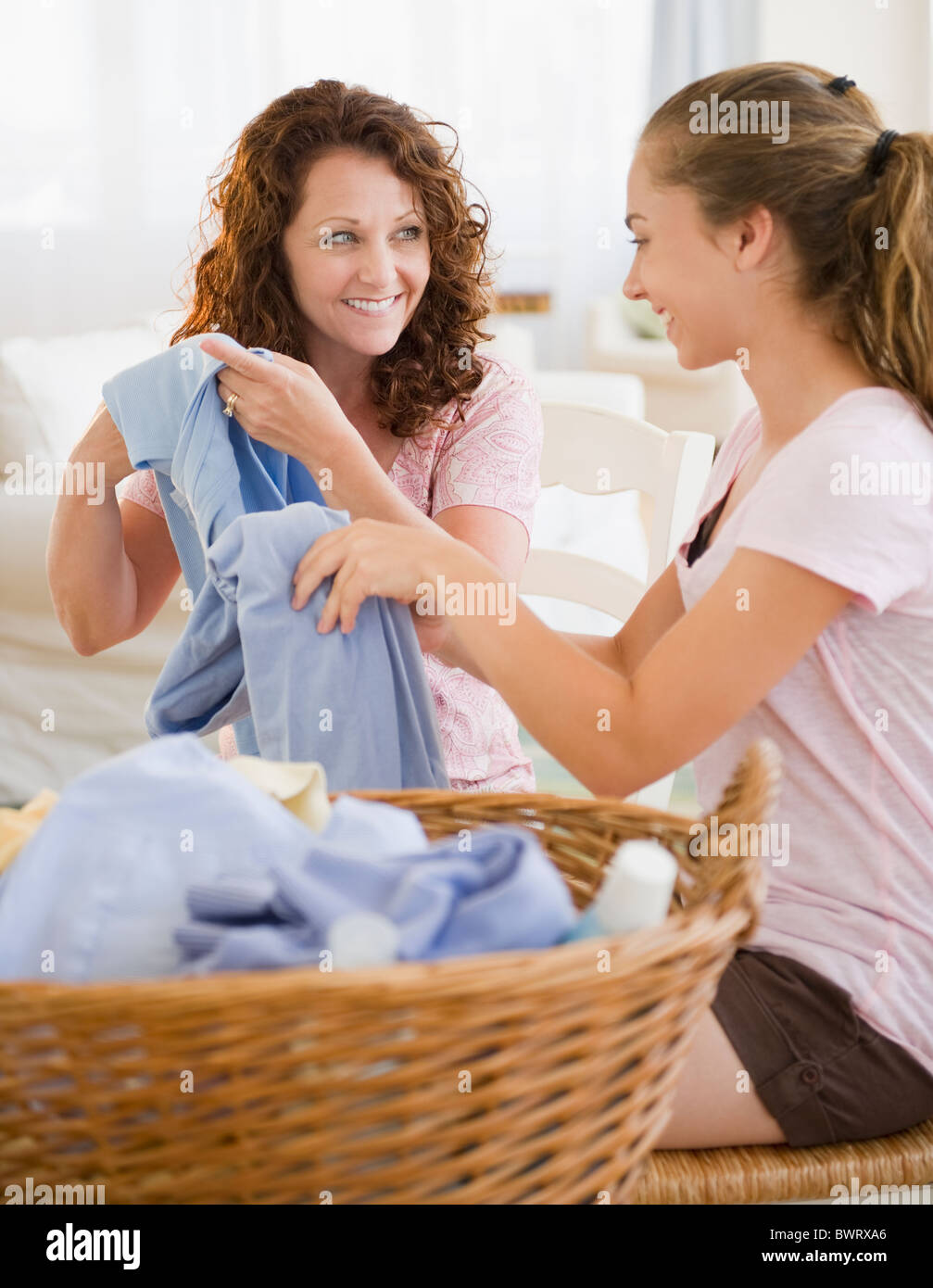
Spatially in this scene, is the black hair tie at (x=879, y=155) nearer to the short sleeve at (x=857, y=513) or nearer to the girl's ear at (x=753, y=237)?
the girl's ear at (x=753, y=237)

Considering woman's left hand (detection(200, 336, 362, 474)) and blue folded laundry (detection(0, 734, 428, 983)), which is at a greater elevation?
woman's left hand (detection(200, 336, 362, 474))

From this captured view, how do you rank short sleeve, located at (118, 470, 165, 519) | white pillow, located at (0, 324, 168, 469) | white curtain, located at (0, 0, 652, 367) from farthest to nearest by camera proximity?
1. white curtain, located at (0, 0, 652, 367)
2. white pillow, located at (0, 324, 168, 469)
3. short sleeve, located at (118, 470, 165, 519)

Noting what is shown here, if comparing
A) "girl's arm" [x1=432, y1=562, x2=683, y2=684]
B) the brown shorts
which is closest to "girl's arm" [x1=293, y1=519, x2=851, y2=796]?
the brown shorts

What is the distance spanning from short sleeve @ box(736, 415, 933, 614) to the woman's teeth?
62 cm

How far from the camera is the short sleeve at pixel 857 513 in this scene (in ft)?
2.79

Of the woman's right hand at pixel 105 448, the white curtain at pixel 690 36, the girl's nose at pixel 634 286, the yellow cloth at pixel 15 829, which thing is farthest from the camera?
the white curtain at pixel 690 36

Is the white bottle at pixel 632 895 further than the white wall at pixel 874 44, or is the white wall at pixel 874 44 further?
the white wall at pixel 874 44

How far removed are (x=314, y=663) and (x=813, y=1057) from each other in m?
0.43

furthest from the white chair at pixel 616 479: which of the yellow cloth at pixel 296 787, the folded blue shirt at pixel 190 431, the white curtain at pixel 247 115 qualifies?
the white curtain at pixel 247 115

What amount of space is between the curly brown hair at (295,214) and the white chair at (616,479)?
192mm

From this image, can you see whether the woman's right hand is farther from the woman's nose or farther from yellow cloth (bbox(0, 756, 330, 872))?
yellow cloth (bbox(0, 756, 330, 872))

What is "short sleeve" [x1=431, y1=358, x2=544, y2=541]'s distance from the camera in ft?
4.59

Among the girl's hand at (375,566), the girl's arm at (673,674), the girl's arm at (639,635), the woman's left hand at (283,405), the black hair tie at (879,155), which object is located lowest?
the girl's arm at (639,635)

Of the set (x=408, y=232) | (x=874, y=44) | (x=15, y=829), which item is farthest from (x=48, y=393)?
(x=874, y=44)
